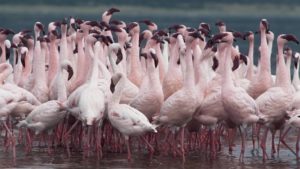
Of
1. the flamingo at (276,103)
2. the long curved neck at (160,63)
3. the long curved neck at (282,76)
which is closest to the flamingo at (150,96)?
the flamingo at (276,103)

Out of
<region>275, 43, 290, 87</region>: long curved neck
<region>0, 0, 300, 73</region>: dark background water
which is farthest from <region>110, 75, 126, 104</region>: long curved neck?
<region>0, 0, 300, 73</region>: dark background water

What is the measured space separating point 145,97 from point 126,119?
1.06m

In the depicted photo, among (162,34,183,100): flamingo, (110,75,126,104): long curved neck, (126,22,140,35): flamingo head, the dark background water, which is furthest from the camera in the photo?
the dark background water

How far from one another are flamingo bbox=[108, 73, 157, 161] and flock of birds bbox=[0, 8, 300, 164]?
16mm

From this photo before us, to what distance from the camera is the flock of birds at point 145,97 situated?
746 inches

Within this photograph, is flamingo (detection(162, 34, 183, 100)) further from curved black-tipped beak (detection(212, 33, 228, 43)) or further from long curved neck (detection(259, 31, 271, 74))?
long curved neck (detection(259, 31, 271, 74))

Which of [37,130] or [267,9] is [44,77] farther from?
[267,9]

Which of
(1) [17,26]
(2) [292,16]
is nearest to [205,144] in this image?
(1) [17,26]

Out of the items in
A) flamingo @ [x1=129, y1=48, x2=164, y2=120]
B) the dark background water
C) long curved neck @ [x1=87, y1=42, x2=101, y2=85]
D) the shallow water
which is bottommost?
the shallow water

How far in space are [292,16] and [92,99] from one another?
281 feet

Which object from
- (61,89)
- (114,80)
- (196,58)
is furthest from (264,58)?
Answer: (61,89)

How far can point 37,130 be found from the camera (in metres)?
19.4

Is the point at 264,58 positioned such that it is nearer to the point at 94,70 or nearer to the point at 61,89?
the point at 94,70

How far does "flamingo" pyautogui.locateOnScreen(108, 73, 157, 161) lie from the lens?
1855 cm
